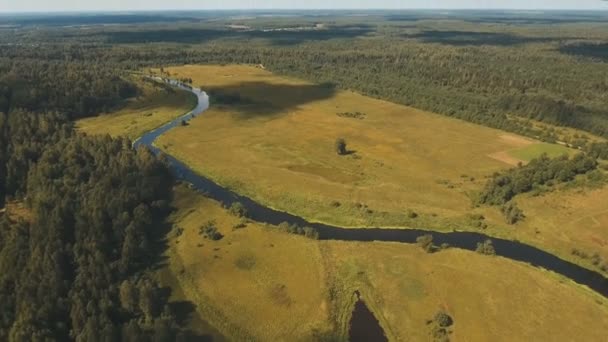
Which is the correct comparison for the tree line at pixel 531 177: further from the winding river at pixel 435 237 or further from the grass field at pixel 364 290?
the grass field at pixel 364 290

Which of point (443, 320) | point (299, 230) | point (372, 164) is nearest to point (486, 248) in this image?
point (443, 320)

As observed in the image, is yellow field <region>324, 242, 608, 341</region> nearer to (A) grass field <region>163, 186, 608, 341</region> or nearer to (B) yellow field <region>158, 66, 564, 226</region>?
(A) grass field <region>163, 186, 608, 341</region>

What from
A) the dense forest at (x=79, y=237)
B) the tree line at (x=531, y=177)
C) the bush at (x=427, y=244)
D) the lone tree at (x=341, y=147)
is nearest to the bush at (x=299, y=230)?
the bush at (x=427, y=244)

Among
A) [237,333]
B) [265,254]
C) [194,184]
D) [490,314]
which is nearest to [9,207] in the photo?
[194,184]

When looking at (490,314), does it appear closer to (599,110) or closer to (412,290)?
(412,290)

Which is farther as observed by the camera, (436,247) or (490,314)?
(436,247)
